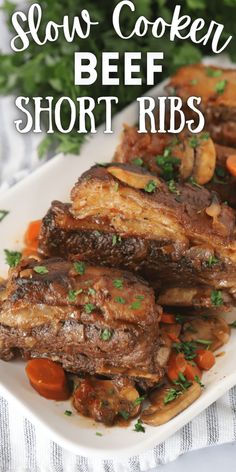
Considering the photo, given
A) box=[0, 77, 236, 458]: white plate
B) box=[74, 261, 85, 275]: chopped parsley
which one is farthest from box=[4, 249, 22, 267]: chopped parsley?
box=[74, 261, 85, 275]: chopped parsley

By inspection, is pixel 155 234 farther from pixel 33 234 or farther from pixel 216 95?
pixel 216 95

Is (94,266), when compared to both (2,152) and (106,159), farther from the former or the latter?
(2,152)

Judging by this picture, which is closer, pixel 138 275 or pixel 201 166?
pixel 138 275

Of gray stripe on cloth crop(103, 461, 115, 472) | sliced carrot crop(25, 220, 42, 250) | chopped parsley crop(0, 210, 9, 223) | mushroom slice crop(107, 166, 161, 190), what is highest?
mushroom slice crop(107, 166, 161, 190)

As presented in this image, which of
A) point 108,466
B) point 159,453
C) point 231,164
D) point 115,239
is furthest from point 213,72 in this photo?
point 108,466

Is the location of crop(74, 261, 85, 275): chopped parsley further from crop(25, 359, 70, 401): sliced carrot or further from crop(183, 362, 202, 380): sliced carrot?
Answer: crop(183, 362, 202, 380): sliced carrot

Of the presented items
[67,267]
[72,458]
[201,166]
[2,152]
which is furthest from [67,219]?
[2,152]
